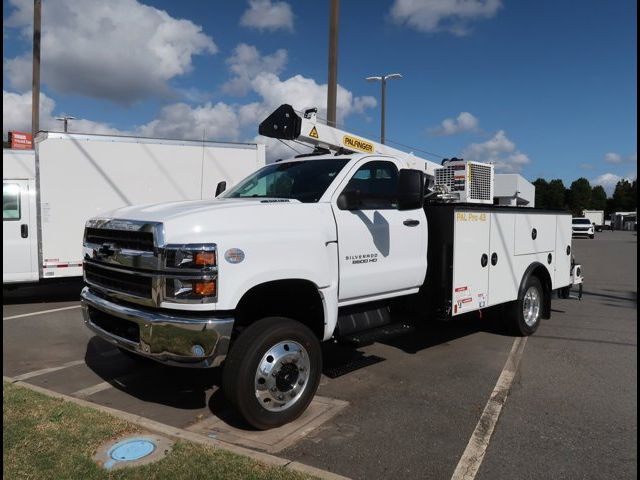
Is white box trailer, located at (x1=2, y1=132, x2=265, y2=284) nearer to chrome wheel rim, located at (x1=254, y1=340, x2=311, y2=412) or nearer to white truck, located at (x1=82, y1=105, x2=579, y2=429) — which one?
white truck, located at (x1=82, y1=105, x2=579, y2=429)

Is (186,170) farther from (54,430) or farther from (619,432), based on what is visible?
(619,432)

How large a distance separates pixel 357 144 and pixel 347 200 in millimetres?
2819

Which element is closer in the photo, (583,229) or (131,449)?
(131,449)

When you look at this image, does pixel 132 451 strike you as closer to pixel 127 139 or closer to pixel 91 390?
pixel 91 390

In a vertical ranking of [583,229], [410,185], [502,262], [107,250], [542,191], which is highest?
[542,191]

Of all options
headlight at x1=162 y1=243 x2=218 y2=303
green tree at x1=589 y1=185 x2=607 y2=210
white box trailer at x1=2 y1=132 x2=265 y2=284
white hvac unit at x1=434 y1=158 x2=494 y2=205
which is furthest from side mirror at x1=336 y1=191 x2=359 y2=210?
green tree at x1=589 y1=185 x2=607 y2=210

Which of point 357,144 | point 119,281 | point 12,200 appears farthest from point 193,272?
point 12,200

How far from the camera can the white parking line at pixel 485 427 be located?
3574 mm

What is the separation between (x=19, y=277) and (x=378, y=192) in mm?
6996

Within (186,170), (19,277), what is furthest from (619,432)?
(19,277)

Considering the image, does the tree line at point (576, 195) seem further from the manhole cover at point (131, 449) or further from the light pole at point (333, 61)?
the manhole cover at point (131, 449)

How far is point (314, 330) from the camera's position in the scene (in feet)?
15.5

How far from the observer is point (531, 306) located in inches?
295

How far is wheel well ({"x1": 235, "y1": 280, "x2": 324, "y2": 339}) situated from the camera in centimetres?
432
